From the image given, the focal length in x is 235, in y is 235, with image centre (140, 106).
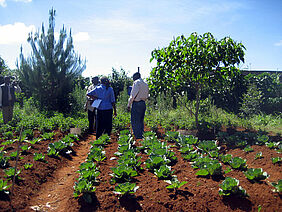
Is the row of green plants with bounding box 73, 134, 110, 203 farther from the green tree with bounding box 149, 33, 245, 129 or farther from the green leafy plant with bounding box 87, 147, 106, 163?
the green tree with bounding box 149, 33, 245, 129

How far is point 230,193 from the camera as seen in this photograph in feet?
9.98

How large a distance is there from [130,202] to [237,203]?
1.34m

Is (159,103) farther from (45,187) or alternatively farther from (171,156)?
(45,187)

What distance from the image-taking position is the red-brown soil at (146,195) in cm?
291

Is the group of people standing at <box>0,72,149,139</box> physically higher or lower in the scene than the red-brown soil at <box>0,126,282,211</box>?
higher

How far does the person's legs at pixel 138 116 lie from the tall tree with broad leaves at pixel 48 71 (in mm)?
6863

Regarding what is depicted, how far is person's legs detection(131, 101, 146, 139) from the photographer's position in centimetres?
640

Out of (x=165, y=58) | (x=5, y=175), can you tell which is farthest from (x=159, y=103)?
(x=5, y=175)

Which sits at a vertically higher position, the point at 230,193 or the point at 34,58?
the point at 34,58

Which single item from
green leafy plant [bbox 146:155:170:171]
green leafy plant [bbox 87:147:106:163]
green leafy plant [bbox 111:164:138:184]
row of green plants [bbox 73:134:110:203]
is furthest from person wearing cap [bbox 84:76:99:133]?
green leafy plant [bbox 111:164:138:184]

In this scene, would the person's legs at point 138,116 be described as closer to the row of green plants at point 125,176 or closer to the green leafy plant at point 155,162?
the row of green plants at point 125,176

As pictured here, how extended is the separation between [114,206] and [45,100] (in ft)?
33.6

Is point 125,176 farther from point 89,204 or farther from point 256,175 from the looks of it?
point 256,175

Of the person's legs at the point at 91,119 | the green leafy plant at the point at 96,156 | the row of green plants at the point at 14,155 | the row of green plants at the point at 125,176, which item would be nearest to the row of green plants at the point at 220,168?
the row of green plants at the point at 125,176
